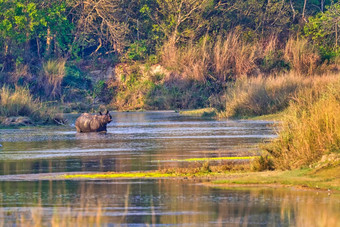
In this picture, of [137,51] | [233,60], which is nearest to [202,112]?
→ [233,60]

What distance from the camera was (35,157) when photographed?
20219mm

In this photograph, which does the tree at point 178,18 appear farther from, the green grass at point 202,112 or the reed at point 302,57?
the green grass at point 202,112

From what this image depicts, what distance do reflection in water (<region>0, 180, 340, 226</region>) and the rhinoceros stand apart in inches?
619

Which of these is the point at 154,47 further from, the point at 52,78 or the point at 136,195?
the point at 136,195

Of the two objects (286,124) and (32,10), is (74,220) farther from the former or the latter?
(32,10)

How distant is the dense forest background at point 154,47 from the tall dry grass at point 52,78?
0.06 metres

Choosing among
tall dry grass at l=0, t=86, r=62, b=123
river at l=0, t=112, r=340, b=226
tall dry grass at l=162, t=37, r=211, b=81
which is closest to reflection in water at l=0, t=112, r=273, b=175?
river at l=0, t=112, r=340, b=226

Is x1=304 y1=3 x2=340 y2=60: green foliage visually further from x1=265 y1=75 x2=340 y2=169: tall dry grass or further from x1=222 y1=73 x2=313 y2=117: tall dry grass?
x1=265 y1=75 x2=340 y2=169: tall dry grass

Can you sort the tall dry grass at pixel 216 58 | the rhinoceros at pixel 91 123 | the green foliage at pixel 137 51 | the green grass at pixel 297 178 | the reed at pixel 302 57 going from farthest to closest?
the green foliage at pixel 137 51 < the tall dry grass at pixel 216 58 < the reed at pixel 302 57 < the rhinoceros at pixel 91 123 < the green grass at pixel 297 178

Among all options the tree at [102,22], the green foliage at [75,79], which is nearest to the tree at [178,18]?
the tree at [102,22]

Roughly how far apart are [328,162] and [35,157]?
8.60 meters

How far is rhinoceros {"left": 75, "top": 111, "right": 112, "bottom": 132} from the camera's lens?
30344 millimetres

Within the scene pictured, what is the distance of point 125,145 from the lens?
23.6m

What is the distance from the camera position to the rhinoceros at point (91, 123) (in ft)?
99.6
